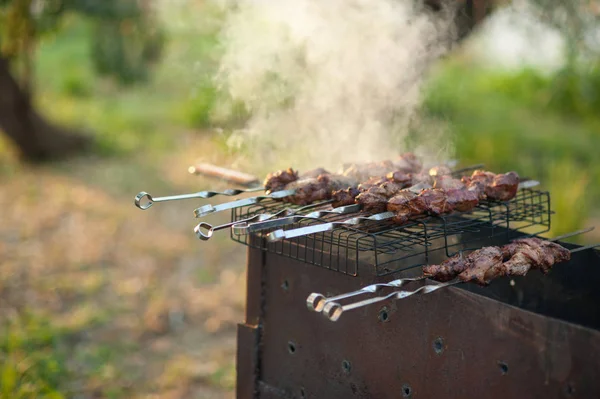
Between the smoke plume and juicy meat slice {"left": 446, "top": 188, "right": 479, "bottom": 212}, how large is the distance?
182cm

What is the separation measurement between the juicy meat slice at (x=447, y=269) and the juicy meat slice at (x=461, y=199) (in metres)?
0.42

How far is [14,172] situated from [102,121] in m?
2.35

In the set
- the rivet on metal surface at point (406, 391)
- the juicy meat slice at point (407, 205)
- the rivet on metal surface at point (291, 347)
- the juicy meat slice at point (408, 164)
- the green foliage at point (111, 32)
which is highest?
the green foliage at point (111, 32)

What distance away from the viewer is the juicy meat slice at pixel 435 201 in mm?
3004

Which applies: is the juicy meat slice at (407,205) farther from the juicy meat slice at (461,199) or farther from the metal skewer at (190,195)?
the metal skewer at (190,195)

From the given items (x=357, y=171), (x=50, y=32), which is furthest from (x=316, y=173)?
(x=50, y=32)

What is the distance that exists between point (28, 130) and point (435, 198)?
809cm

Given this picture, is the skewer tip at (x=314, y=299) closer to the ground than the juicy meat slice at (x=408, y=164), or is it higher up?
closer to the ground

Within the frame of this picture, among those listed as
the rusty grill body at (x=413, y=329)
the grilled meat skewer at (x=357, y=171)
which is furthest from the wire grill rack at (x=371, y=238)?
the grilled meat skewer at (x=357, y=171)

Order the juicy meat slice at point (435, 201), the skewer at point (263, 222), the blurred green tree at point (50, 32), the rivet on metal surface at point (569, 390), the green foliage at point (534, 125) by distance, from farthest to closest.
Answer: the blurred green tree at point (50, 32) < the green foliage at point (534, 125) < the juicy meat slice at point (435, 201) < the rivet on metal surface at point (569, 390) < the skewer at point (263, 222)

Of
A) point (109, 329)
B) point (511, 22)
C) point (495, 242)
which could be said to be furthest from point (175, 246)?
point (495, 242)

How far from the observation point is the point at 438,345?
2803 millimetres

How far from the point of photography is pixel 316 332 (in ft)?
10.6

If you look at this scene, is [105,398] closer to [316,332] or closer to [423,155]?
[316,332]
